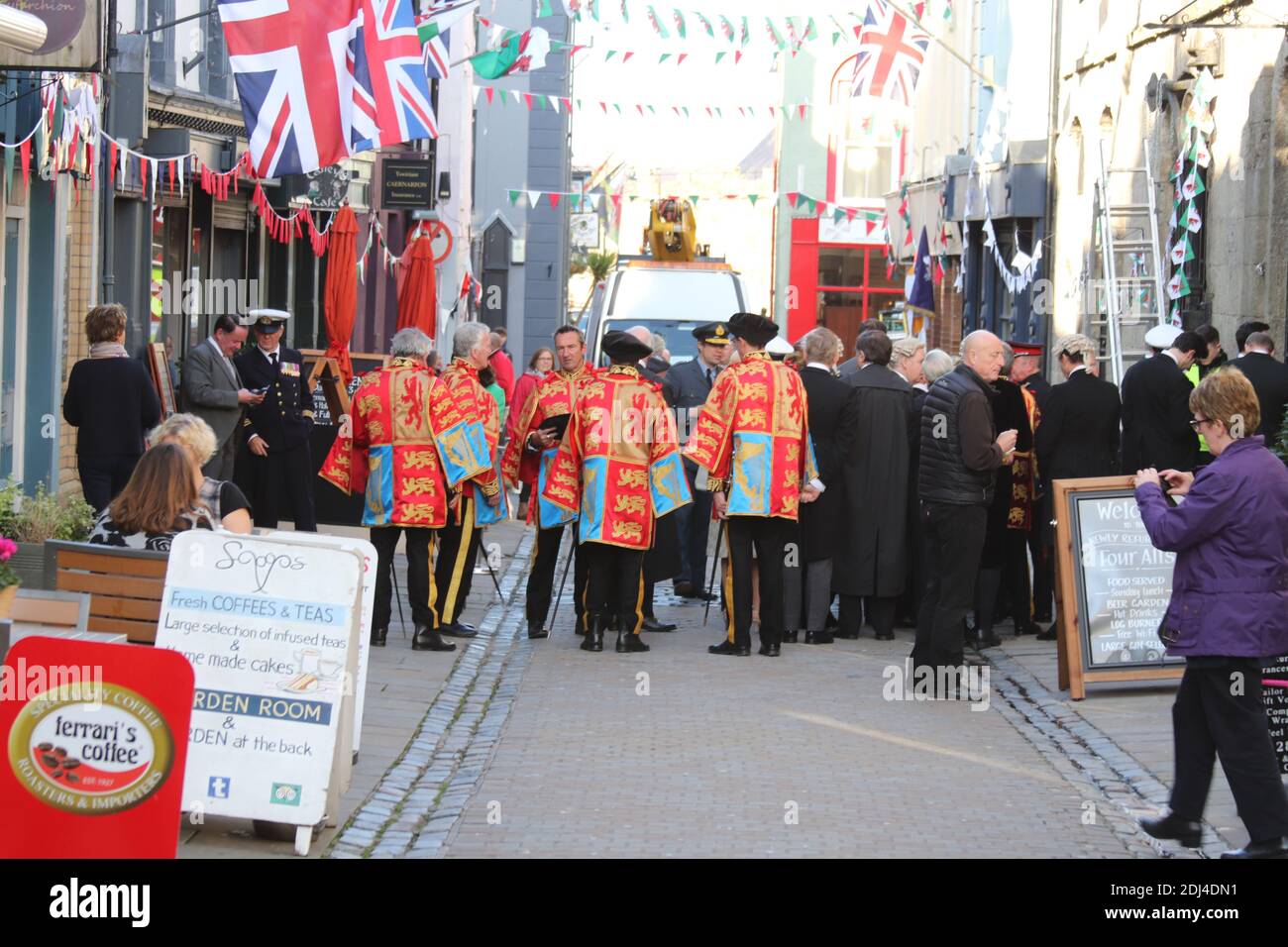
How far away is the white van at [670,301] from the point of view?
20.6m

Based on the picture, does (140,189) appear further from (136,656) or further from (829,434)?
(136,656)

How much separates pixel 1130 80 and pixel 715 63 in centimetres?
676

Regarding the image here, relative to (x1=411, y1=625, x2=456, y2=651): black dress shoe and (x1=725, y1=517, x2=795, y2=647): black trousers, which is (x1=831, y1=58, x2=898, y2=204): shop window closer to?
(x1=725, y1=517, x2=795, y2=647): black trousers

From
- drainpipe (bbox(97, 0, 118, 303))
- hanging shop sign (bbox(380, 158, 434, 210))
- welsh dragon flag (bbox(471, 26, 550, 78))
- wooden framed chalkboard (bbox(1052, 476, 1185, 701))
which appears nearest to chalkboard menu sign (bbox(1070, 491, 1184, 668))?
wooden framed chalkboard (bbox(1052, 476, 1185, 701))

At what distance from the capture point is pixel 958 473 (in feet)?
32.0

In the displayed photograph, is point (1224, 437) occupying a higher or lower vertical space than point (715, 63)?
lower

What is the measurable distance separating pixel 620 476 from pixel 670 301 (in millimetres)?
10151

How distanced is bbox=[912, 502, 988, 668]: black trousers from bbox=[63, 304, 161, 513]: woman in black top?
14.6 feet

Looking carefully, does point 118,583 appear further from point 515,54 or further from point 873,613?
point 515,54

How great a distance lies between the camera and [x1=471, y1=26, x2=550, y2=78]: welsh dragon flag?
2564 centimetres

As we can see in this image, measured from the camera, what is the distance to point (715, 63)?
25094mm

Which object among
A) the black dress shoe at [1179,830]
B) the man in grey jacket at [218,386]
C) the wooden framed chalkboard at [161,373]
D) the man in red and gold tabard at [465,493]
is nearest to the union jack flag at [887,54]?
the wooden framed chalkboard at [161,373]

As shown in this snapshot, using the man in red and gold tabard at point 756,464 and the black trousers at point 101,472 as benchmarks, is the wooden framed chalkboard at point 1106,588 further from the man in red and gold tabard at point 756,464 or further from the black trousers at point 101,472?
the black trousers at point 101,472
